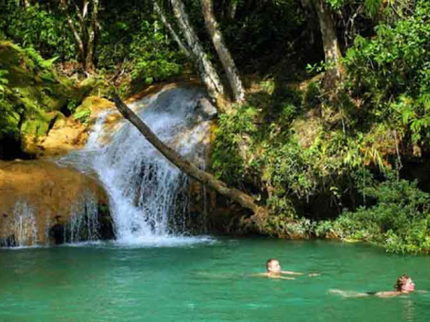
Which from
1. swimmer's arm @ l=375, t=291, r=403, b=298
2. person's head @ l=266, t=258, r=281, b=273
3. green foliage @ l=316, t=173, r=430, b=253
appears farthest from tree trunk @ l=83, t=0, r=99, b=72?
swimmer's arm @ l=375, t=291, r=403, b=298

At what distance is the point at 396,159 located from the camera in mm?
13969

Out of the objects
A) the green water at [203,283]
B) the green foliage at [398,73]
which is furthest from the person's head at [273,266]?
the green foliage at [398,73]

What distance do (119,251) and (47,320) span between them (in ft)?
17.4

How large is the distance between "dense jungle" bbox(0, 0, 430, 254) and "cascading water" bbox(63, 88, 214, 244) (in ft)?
1.68

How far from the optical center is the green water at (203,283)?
27.0 feet

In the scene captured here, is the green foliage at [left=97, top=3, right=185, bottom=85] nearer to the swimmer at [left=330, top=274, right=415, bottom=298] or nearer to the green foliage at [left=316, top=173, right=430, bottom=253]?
the green foliage at [left=316, top=173, right=430, bottom=253]

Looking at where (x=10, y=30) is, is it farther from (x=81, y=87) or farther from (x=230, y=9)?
(x=230, y=9)

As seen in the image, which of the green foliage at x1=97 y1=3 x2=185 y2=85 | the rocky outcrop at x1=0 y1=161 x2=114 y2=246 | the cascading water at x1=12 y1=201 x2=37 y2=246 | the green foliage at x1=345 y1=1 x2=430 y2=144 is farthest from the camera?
the green foliage at x1=97 y1=3 x2=185 y2=85

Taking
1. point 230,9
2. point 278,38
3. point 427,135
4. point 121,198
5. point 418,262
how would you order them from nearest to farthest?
point 418,262, point 427,135, point 121,198, point 278,38, point 230,9

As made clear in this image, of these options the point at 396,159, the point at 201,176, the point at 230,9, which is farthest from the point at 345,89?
the point at 230,9

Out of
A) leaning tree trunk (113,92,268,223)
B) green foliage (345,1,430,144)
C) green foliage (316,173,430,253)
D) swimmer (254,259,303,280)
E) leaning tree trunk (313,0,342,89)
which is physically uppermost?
leaning tree trunk (313,0,342,89)

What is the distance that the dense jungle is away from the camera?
13.5 m

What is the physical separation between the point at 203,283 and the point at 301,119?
646 centimetres

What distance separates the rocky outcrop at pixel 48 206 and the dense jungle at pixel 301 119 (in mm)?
164
